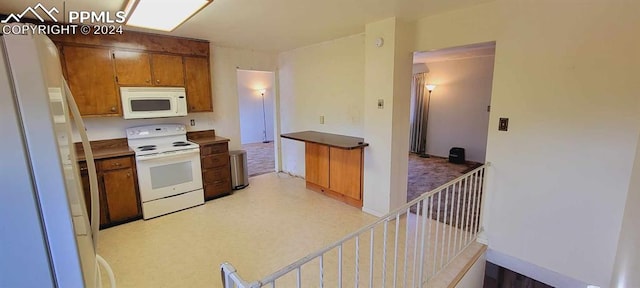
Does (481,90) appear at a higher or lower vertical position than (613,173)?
higher

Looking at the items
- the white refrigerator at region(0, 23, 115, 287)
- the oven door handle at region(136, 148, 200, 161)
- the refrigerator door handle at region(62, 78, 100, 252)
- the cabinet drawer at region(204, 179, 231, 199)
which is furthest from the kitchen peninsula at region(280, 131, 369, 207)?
the white refrigerator at region(0, 23, 115, 287)

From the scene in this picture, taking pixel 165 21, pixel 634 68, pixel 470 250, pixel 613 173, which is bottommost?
pixel 470 250

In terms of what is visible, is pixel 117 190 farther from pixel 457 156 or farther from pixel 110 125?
pixel 457 156

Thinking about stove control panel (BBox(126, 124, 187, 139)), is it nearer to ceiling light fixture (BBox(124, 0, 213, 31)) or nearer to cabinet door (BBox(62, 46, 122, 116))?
cabinet door (BBox(62, 46, 122, 116))

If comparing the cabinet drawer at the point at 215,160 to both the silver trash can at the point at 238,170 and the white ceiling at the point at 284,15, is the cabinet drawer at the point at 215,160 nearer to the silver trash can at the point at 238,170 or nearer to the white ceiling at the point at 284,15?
the silver trash can at the point at 238,170

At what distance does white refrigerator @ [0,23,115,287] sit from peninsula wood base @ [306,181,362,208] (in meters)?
3.14

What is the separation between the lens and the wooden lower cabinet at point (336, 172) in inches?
143

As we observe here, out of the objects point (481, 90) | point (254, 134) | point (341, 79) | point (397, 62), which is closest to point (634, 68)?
point (397, 62)

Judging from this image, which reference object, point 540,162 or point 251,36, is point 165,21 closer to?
→ point 251,36

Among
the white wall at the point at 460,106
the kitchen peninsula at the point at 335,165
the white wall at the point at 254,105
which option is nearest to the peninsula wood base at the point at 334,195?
the kitchen peninsula at the point at 335,165

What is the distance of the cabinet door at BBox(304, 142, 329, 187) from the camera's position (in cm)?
406

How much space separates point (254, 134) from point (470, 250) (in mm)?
7239

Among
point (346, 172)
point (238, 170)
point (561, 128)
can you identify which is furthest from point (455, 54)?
point (238, 170)

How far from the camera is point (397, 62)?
3.05 meters
